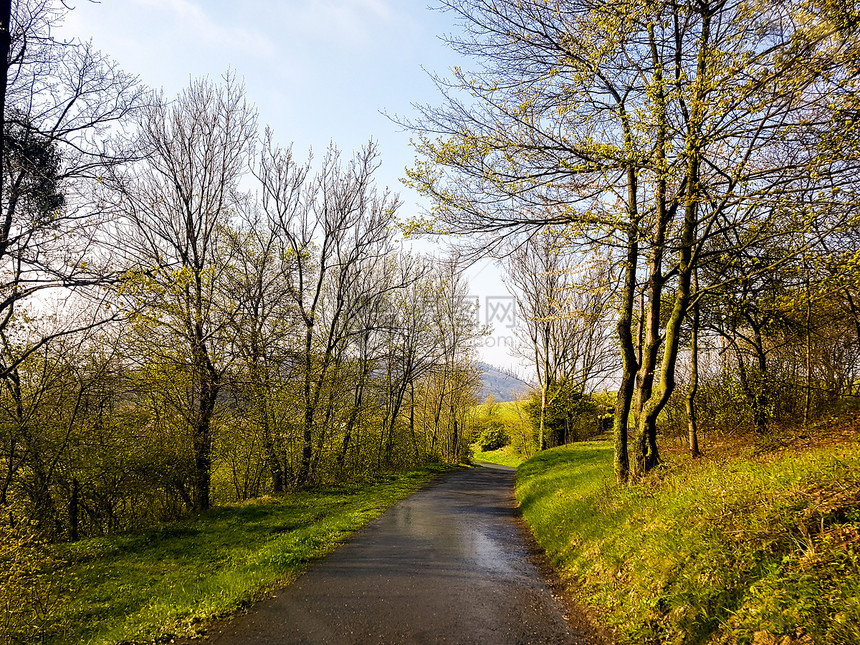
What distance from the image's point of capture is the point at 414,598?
5.37 meters

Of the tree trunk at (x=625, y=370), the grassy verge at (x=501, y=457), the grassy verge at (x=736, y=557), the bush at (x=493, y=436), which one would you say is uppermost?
the tree trunk at (x=625, y=370)

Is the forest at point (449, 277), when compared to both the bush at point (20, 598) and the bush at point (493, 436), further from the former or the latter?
the bush at point (493, 436)

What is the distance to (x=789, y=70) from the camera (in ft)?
16.1

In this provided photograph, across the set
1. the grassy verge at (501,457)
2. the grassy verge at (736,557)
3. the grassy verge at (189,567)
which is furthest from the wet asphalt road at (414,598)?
the grassy verge at (501,457)

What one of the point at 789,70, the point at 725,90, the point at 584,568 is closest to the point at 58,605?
the point at 584,568

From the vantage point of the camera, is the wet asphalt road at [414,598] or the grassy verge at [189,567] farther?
the grassy verge at [189,567]

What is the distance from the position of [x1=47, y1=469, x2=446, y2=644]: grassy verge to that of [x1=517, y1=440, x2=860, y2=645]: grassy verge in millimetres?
4546

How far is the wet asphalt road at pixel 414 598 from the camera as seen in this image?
4434 millimetres

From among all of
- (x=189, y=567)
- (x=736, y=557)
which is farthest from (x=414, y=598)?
(x=189, y=567)

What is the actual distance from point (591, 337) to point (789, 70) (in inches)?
866

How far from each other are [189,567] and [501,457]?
39589 mm

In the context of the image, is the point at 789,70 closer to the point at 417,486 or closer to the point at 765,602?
the point at 765,602

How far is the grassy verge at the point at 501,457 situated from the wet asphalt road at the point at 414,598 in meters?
30.9

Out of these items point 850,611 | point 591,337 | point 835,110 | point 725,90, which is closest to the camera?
point 850,611
